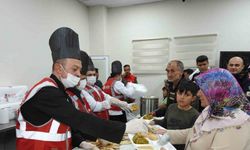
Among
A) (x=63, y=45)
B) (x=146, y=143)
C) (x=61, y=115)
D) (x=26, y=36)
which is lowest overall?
(x=146, y=143)

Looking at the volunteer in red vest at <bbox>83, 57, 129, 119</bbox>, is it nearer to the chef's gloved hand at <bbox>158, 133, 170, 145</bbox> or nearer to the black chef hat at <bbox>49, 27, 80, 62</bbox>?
the chef's gloved hand at <bbox>158, 133, 170, 145</bbox>

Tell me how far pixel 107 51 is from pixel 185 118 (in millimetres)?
4290

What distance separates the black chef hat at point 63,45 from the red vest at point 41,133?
0.20 meters

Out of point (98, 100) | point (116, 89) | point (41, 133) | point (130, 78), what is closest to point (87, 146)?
point (41, 133)

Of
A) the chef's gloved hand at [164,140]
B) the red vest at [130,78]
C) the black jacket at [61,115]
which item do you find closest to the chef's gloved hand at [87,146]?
the black jacket at [61,115]

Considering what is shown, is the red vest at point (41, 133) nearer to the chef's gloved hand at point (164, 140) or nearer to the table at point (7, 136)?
the chef's gloved hand at point (164, 140)

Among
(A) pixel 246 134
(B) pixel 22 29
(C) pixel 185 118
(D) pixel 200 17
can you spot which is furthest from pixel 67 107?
(D) pixel 200 17

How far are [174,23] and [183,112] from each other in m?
3.79

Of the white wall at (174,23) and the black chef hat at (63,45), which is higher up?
the white wall at (174,23)

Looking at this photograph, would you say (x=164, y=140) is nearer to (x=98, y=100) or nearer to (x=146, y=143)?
(x=146, y=143)

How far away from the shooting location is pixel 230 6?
4828mm

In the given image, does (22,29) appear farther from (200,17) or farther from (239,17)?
(239,17)

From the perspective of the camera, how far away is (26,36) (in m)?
3.60

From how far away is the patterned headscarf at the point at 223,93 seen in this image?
1.32 meters
